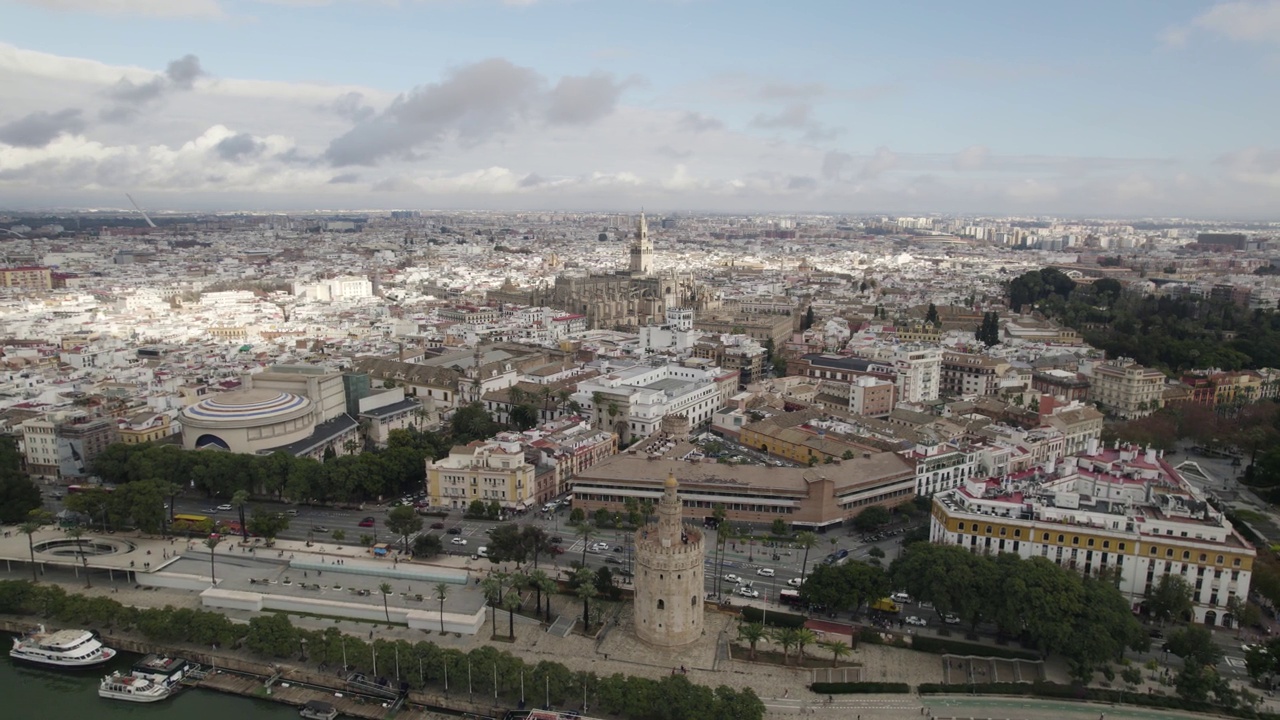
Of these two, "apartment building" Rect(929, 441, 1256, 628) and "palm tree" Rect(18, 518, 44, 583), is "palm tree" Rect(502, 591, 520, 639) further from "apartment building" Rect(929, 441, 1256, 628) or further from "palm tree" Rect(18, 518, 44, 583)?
"palm tree" Rect(18, 518, 44, 583)

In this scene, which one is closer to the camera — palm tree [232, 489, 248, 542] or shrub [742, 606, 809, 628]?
shrub [742, 606, 809, 628]

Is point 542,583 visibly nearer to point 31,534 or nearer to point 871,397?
point 31,534

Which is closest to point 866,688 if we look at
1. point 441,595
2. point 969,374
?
point 441,595

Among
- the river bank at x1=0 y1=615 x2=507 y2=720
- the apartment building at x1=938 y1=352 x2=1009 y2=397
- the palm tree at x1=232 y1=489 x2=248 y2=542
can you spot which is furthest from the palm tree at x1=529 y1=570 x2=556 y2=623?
the apartment building at x1=938 y1=352 x2=1009 y2=397

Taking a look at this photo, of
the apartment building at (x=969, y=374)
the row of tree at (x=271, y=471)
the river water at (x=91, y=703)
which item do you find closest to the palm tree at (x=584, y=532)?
the row of tree at (x=271, y=471)

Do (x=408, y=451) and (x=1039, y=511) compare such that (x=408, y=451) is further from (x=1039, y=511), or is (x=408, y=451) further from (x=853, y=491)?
(x=1039, y=511)

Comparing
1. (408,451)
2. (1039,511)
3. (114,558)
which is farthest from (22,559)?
(1039,511)

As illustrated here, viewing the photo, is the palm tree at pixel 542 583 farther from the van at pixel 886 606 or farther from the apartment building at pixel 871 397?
the apartment building at pixel 871 397
